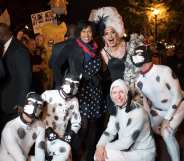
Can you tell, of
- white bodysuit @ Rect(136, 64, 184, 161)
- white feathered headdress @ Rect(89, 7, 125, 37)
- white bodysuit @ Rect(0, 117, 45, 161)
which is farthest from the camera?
white feathered headdress @ Rect(89, 7, 125, 37)

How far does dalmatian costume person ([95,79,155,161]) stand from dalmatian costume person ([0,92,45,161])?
66 cm

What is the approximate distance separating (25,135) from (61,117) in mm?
571

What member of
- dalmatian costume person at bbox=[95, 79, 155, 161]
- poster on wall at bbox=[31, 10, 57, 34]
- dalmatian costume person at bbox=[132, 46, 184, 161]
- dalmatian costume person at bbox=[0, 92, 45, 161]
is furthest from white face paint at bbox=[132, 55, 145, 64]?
poster on wall at bbox=[31, 10, 57, 34]

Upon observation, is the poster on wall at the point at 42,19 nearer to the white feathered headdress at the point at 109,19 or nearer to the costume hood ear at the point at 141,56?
the white feathered headdress at the point at 109,19

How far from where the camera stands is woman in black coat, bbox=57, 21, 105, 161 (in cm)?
548

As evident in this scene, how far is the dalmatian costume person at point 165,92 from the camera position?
16.8 ft

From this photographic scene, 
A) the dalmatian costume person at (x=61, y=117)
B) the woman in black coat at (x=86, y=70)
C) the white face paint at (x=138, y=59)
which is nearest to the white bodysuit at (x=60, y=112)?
the dalmatian costume person at (x=61, y=117)

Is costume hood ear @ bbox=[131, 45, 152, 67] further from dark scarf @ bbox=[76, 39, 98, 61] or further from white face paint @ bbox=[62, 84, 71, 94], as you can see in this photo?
white face paint @ bbox=[62, 84, 71, 94]

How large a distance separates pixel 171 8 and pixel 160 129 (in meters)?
8.16

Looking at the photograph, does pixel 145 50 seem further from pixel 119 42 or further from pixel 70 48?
pixel 70 48

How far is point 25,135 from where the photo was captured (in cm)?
484

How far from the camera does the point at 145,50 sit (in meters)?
5.22

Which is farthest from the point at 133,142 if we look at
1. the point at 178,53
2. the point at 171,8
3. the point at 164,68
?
the point at 171,8

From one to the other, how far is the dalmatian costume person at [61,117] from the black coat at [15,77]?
1.11 ft
